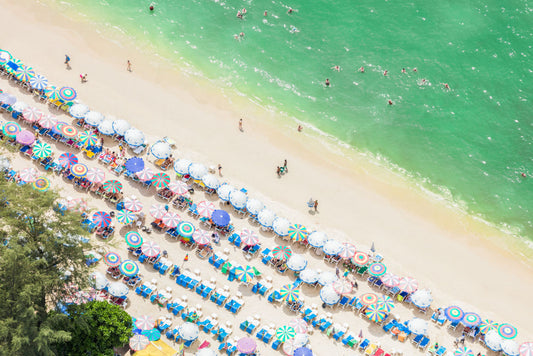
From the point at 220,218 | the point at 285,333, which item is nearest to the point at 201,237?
the point at 220,218

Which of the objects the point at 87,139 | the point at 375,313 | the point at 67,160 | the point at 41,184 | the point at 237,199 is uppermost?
the point at 237,199

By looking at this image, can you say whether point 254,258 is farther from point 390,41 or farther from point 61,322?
point 390,41

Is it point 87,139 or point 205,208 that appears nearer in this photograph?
point 205,208

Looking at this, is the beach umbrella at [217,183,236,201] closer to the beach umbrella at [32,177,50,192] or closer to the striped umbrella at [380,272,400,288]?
the beach umbrella at [32,177,50,192]

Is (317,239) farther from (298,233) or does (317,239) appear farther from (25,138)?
(25,138)

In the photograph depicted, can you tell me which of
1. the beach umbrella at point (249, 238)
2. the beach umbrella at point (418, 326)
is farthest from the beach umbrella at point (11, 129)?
the beach umbrella at point (418, 326)

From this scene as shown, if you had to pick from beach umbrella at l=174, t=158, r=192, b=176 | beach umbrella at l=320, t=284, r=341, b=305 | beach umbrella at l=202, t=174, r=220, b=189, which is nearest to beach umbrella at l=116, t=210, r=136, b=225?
beach umbrella at l=174, t=158, r=192, b=176

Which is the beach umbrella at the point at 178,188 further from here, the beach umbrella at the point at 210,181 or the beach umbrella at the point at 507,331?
the beach umbrella at the point at 507,331
